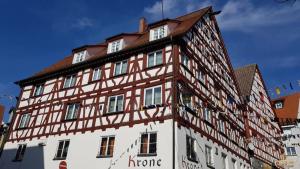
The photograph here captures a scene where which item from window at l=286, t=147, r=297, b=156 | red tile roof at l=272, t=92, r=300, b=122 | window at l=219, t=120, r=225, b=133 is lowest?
window at l=219, t=120, r=225, b=133

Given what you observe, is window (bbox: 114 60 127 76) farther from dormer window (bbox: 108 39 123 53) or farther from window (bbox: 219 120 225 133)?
window (bbox: 219 120 225 133)

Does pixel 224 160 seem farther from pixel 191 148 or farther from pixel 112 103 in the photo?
pixel 112 103

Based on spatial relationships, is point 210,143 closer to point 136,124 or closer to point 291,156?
point 136,124

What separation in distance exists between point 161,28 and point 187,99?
18.7 ft

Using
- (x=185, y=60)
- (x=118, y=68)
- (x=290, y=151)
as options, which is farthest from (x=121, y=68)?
(x=290, y=151)

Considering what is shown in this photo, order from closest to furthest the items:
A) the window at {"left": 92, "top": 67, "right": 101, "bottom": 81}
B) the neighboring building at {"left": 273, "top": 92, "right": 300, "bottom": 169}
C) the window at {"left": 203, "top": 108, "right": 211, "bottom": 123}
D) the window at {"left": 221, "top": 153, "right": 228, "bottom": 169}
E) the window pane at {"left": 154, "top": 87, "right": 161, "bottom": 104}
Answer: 1. the window pane at {"left": 154, "top": 87, "right": 161, "bottom": 104}
2. the window at {"left": 203, "top": 108, "right": 211, "bottom": 123}
3. the window at {"left": 221, "top": 153, "right": 228, "bottom": 169}
4. the window at {"left": 92, "top": 67, "right": 101, "bottom": 81}
5. the neighboring building at {"left": 273, "top": 92, "right": 300, "bottom": 169}

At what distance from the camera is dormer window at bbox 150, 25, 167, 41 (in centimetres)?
1922

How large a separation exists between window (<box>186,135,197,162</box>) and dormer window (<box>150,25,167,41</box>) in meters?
7.21

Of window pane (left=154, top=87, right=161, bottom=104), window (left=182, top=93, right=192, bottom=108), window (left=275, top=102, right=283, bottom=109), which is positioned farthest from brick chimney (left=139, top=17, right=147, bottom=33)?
window (left=275, top=102, right=283, bottom=109)

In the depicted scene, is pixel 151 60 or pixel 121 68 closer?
pixel 151 60

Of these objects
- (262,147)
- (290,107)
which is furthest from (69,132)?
(290,107)

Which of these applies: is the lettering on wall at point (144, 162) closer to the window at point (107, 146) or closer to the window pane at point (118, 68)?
the window at point (107, 146)

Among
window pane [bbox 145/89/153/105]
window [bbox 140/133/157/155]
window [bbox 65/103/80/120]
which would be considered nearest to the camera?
window [bbox 140/133/157/155]

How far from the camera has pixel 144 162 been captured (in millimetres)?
14594
